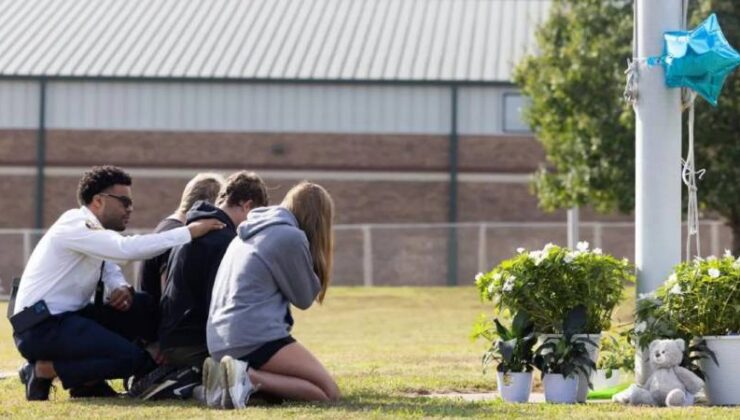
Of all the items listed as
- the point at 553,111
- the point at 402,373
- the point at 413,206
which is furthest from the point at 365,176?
the point at 402,373

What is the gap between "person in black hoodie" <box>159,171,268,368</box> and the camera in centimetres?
1034

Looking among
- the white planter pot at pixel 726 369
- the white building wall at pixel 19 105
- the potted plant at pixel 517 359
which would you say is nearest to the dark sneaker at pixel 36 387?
the potted plant at pixel 517 359

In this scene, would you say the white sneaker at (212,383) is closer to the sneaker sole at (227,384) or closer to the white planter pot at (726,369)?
the sneaker sole at (227,384)

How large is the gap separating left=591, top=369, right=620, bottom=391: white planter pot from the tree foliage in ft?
55.6

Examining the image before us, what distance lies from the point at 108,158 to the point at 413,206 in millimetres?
8707

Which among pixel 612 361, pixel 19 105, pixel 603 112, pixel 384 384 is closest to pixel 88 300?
pixel 384 384

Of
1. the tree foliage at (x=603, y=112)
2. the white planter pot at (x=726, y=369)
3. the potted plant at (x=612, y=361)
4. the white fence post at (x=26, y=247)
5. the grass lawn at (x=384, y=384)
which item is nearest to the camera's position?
the grass lawn at (x=384, y=384)

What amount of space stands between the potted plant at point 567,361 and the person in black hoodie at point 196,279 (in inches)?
87.0

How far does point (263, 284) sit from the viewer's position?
9.74 metres

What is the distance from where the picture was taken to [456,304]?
33156mm

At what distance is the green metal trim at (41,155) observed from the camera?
42.2 meters

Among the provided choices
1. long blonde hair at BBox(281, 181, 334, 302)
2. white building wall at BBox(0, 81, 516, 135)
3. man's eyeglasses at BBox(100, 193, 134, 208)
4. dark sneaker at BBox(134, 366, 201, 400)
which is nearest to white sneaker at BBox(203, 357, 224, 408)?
dark sneaker at BBox(134, 366, 201, 400)

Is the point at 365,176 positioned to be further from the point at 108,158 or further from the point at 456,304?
the point at 456,304

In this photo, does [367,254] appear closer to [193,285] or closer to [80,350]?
[193,285]
